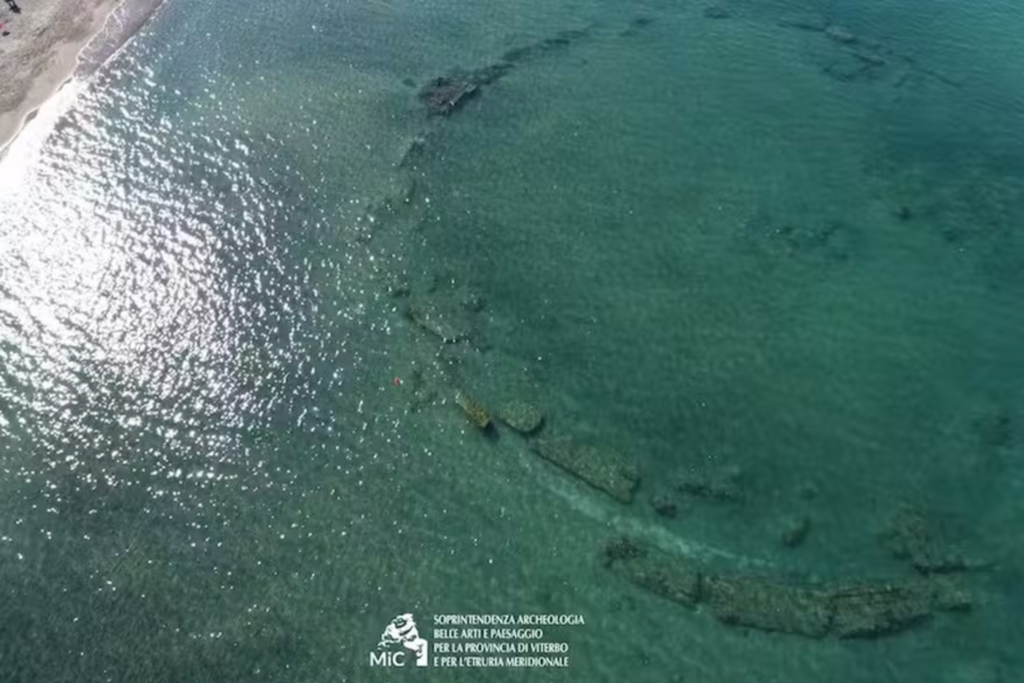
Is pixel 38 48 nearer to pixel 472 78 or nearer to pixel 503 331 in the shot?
pixel 472 78

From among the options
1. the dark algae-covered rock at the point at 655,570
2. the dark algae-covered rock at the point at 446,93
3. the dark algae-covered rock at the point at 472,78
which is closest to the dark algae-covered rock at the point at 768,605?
the dark algae-covered rock at the point at 655,570

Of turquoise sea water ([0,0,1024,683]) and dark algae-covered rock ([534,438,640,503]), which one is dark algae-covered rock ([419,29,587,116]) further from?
dark algae-covered rock ([534,438,640,503])

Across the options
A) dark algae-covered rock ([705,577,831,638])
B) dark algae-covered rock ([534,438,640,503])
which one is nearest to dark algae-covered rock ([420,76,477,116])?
dark algae-covered rock ([534,438,640,503])

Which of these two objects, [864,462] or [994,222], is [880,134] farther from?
[864,462]

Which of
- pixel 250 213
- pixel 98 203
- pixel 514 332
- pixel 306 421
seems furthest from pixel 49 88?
pixel 514 332

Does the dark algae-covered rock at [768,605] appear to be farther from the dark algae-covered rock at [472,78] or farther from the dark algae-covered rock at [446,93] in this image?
the dark algae-covered rock at [472,78]
